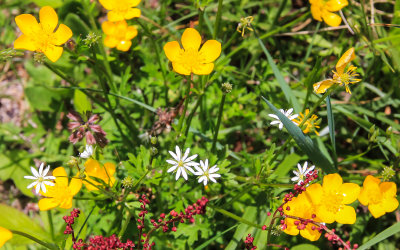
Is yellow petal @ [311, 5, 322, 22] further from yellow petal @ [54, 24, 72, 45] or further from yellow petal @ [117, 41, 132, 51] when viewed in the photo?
yellow petal @ [54, 24, 72, 45]

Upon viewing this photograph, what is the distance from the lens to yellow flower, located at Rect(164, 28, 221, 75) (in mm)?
2734

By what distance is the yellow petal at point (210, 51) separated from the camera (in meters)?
2.91

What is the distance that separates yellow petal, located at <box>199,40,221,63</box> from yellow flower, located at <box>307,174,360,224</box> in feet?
3.98

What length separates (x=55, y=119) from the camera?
13.9 feet

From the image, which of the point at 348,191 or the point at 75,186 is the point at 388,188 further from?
the point at 75,186

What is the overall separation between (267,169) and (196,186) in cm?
93

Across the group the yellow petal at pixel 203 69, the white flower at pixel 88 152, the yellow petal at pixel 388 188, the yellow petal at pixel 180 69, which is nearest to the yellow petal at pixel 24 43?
the white flower at pixel 88 152

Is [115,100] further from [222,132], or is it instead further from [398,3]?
[398,3]

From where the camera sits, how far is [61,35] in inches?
116

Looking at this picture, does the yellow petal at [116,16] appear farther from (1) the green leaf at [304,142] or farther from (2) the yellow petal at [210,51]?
(1) the green leaf at [304,142]

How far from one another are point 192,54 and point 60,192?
143cm

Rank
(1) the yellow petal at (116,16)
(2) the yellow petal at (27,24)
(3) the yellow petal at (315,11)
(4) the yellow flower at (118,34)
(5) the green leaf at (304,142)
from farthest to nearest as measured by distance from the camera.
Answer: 1. (3) the yellow petal at (315,11)
2. (4) the yellow flower at (118,34)
3. (1) the yellow petal at (116,16)
4. (2) the yellow petal at (27,24)
5. (5) the green leaf at (304,142)

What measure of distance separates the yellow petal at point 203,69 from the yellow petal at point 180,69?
0.18 feet

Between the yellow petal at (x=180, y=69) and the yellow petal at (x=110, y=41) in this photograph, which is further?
the yellow petal at (x=110, y=41)
